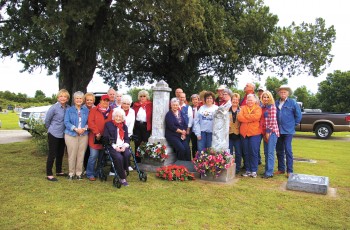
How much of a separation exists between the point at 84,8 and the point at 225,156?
493 centimetres

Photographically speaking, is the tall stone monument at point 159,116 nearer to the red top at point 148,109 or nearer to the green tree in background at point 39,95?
the red top at point 148,109

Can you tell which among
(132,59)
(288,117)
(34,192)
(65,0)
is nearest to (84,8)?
(65,0)

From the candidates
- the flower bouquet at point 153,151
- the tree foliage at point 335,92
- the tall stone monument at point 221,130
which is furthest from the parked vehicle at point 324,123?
the tree foliage at point 335,92

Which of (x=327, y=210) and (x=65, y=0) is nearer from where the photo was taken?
(x=327, y=210)

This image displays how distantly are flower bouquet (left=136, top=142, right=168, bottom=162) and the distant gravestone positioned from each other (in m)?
2.83

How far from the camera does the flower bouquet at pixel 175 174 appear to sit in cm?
675

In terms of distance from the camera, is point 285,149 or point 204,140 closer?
point 285,149

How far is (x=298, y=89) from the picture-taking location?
65.1 metres

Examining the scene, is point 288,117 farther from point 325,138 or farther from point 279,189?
point 325,138

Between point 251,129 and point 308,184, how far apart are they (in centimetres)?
166

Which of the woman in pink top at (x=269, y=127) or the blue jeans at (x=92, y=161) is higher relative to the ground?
the woman in pink top at (x=269, y=127)

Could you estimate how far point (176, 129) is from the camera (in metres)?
7.61

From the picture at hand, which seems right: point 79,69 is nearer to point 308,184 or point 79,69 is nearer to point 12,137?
point 12,137

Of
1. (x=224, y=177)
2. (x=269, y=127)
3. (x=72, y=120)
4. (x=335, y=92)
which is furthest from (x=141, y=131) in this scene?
(x=335, y=92)
